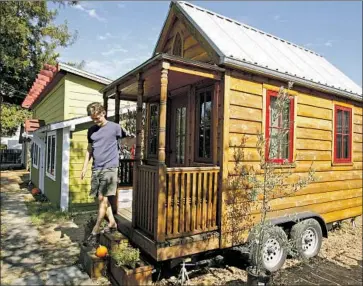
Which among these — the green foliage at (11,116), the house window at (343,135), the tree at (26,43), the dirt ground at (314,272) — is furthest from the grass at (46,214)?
the green foliage at (11,116)

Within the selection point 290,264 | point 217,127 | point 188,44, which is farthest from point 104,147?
point 290,264

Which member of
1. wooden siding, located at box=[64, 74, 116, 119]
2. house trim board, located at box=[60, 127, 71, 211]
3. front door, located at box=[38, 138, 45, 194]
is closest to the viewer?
house trim board, located at box=[60, 127, 71, 211]

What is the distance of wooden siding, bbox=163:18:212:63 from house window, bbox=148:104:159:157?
1.46 metres

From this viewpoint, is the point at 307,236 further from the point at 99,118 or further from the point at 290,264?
the point at 99,118

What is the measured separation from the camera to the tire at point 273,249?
4.29 meters

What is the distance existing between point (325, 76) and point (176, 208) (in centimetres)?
440

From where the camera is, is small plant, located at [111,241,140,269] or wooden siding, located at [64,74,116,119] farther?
wooden siding, located at [64,74,116,119]

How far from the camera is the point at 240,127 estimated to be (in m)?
4.28

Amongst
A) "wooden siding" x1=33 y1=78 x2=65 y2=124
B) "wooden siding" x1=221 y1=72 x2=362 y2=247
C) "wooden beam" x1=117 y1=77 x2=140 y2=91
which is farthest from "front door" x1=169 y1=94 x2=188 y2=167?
"wooden siding" x1=33 y1=78 x2=65 y2=124

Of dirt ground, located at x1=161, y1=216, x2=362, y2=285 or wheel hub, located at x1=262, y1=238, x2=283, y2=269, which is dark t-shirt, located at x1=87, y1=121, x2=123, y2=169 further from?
wheel hub, located at x1=262, y1=238, x2=283, y2=269

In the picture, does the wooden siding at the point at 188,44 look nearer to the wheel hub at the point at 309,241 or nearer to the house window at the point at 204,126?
the house window at the point at 204,126

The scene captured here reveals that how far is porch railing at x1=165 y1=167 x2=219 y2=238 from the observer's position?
12.1 feet

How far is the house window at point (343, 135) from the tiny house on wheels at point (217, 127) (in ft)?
0.07

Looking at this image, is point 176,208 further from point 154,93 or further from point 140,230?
point 154,93
